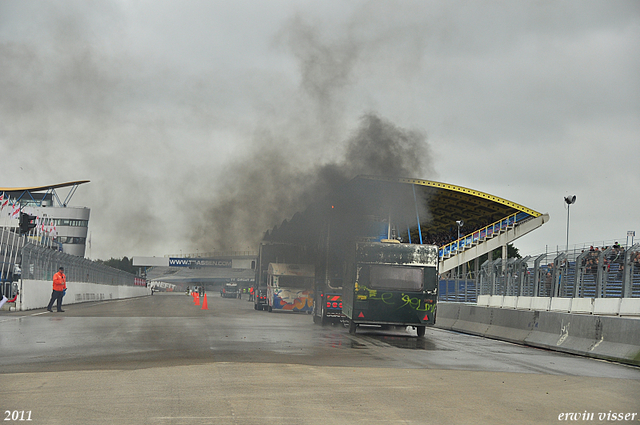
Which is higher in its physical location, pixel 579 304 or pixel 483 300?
pixel 579 304

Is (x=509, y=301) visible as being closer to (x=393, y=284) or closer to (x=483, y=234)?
(x=393, y=284)

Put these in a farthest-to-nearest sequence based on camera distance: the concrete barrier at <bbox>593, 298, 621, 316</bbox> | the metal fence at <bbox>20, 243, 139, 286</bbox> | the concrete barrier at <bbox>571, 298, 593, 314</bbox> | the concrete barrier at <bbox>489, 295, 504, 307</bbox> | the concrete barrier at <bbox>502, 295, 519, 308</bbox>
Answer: the metal fence at <bbox>20, 243, 139, 286</bbox>
the concrete barrier at <bbox>489, 295, 504, 307</bbox>
the concrete barrier at <bbox>502, 295, 519, 308</bbox>
the concrete barrier at <bbox>571, 298, 593, 314</bbox>
the concrete barrier at <bbox>593, 298, 621, 316</bbox>

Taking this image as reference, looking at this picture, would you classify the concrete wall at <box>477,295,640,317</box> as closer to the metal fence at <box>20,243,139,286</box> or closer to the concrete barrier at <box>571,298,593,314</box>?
the concrete barrier at <box>571,298,593,314</box>

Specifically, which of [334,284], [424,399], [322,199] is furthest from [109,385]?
[322,199]

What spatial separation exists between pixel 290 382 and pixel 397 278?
11425 millimetres

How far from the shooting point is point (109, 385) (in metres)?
8.63

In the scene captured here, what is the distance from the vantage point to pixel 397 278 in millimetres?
20281

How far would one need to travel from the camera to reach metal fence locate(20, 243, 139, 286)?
29578 mm

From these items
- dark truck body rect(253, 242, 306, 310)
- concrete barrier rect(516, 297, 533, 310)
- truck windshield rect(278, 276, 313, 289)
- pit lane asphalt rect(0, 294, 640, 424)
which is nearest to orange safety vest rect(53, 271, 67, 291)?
pit lane asphalt rect(0, 294, 640, 424)

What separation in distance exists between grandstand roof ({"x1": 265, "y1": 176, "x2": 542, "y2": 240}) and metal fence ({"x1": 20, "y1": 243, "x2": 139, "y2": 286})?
35.1ft

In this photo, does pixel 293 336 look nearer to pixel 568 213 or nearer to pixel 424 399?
pixel 424 399

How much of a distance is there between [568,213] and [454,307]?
87.2ft

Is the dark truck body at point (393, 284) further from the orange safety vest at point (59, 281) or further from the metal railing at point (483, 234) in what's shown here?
the metal railing at point (483, 234)

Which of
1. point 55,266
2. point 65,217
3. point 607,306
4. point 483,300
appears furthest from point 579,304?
point 65,217
